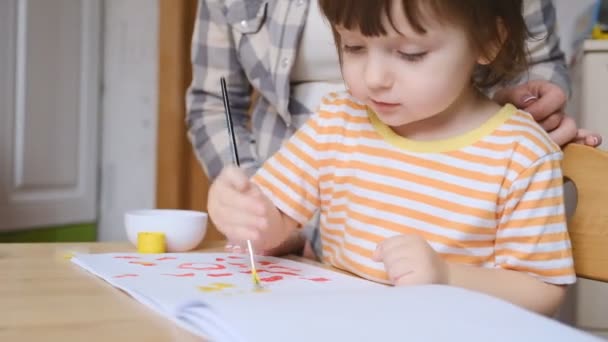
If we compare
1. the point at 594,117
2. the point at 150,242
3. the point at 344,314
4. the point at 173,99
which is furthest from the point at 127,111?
the point at 344,314

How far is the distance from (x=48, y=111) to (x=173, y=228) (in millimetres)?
1463

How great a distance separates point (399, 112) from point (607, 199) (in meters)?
0.22

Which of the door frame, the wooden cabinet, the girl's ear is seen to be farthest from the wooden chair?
the door frame

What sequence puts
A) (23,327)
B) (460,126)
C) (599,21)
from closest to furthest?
(23,327), (460,126), (599,21)

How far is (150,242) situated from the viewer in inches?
31.9

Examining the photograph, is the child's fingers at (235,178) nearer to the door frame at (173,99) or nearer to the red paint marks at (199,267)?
the red paint marks at (199,267)

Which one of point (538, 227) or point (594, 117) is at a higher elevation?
point (594, 117)

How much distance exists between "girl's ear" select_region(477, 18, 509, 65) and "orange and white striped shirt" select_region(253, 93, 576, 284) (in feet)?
0.19

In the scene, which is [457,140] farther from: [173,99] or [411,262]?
[173,99]

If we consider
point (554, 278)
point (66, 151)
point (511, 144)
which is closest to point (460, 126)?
point (511, 144)

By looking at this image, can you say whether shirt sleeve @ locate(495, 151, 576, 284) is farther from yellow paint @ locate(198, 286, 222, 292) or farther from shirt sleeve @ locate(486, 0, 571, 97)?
shirt sleeve @ locate(486, 0, 571, 97)

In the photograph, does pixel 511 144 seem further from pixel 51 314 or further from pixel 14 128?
pixel 14 128

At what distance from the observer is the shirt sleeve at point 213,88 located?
130 centimetres

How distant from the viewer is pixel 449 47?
0.68m
